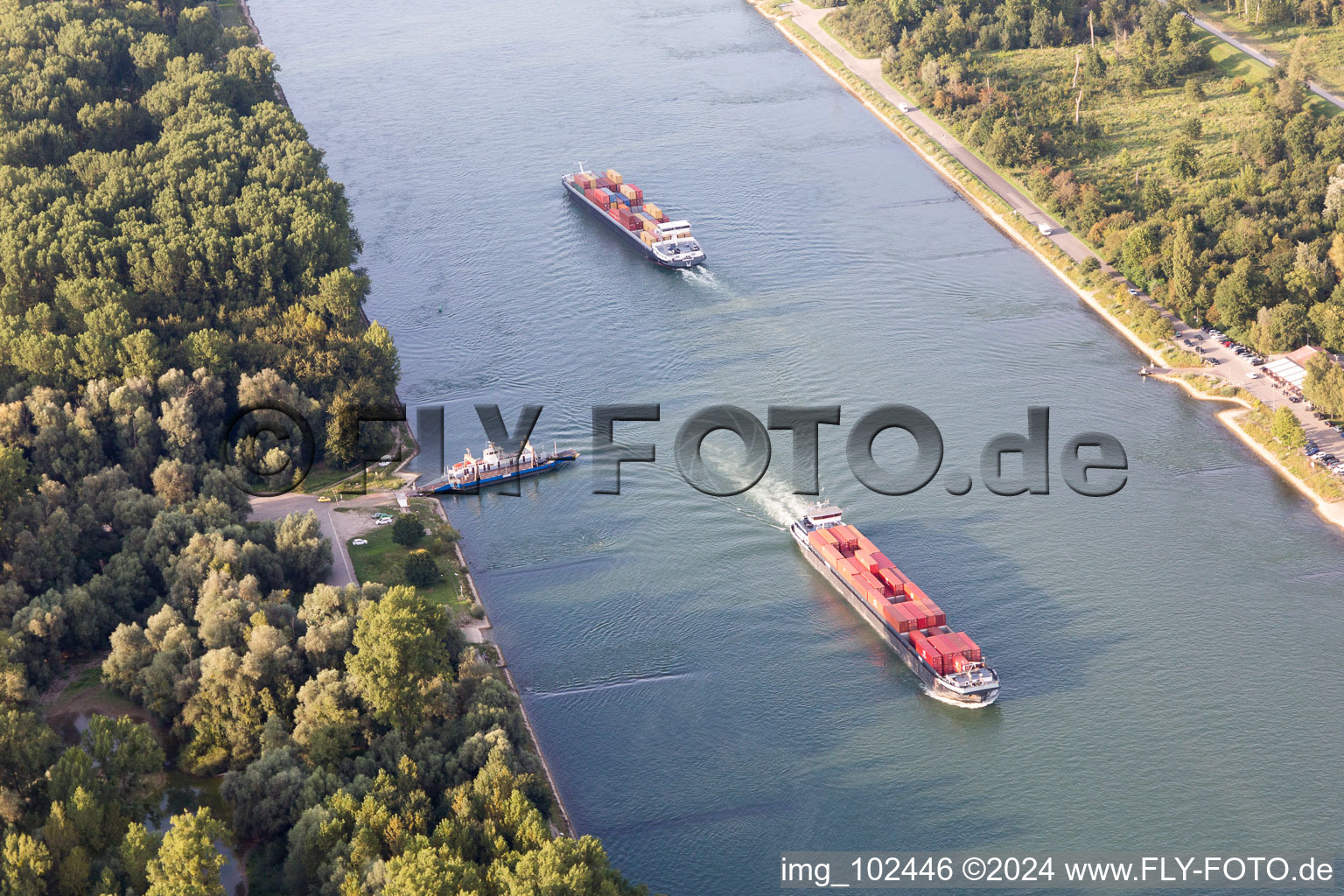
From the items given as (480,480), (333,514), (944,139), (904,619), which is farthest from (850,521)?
(944,139)

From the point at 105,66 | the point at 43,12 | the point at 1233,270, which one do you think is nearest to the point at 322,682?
the point at 1233,270

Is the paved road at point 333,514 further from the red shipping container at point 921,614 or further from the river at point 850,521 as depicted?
the red shipping container at point 921,614

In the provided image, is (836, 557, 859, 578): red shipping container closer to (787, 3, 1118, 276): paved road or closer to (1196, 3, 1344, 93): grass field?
(787, 3, 1118, 276): paved road

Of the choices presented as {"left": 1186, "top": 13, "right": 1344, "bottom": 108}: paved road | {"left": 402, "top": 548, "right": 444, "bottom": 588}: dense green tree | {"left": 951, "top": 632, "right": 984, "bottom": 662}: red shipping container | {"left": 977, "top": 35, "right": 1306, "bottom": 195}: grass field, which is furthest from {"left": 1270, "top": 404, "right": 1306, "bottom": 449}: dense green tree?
{"left": 1186, "top": 13, "right": 1344, "bottom": 108}: paved road

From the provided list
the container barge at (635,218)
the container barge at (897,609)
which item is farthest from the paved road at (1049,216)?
the container barge at (897,609)

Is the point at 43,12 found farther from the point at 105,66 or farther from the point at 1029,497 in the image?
the point at 1029,497

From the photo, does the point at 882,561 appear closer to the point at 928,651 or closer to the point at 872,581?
the point at 872,581

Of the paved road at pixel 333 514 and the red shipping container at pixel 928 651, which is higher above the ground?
the paved road at pixel 333 514
